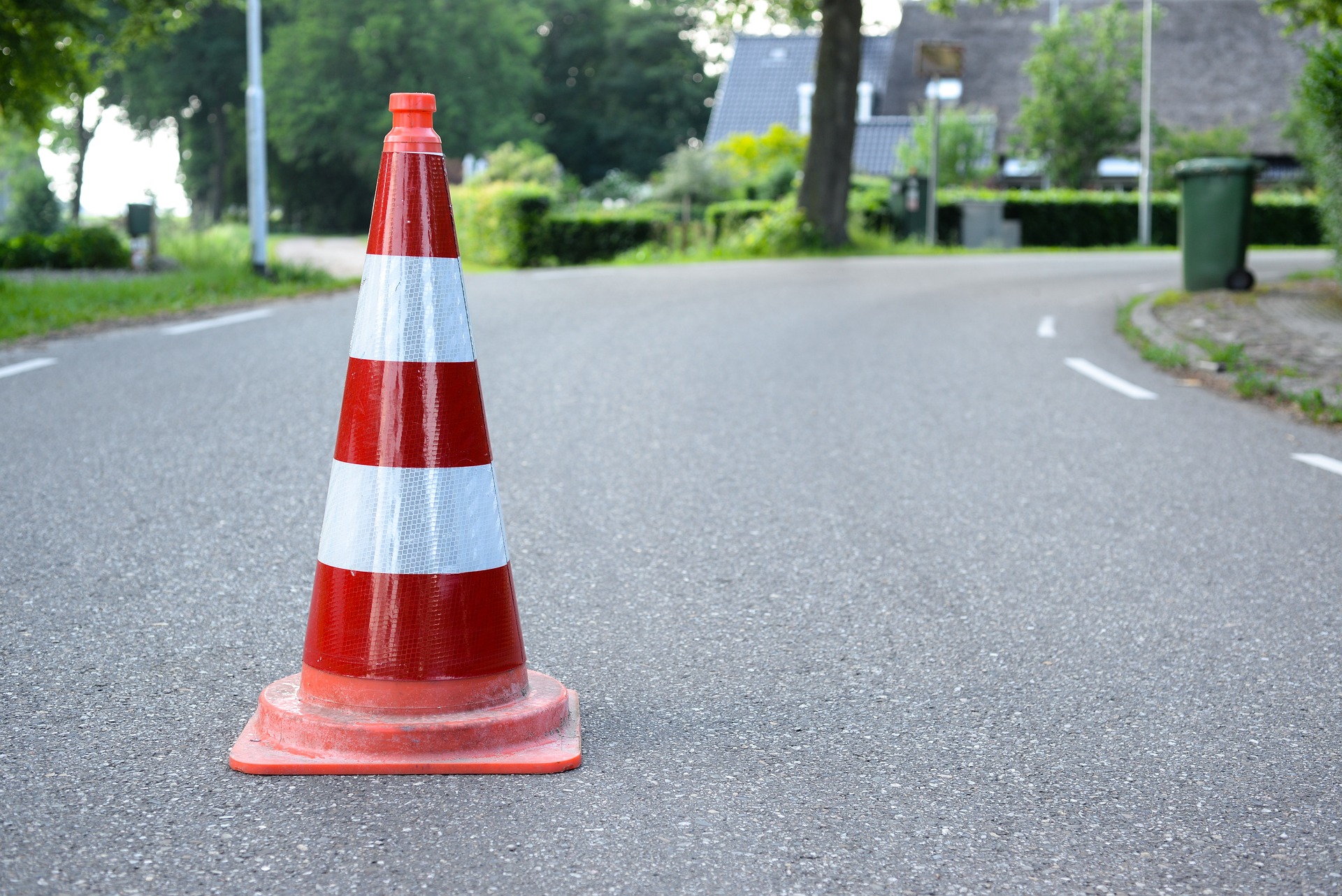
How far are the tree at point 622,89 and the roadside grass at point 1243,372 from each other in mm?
62197

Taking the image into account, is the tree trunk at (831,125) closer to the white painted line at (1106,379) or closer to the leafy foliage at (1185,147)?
the white painted line at (1106,379)

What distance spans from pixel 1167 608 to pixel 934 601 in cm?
65

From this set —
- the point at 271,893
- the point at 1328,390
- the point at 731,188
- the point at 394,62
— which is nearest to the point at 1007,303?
the point at 1328,390

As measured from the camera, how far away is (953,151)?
Answer: 4156 centimetres

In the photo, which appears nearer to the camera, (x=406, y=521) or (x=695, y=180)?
(x=406, y=521)

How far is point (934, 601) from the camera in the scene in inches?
161

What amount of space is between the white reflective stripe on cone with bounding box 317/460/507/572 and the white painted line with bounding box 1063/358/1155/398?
5988 mm

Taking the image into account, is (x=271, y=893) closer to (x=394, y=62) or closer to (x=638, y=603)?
(x=638, y=603)

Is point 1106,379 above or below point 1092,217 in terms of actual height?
below

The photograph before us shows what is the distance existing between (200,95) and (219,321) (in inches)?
2136

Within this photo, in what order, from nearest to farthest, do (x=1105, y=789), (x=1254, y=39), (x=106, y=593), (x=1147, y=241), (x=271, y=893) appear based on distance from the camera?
(x=271, y=893)
(x=1105, y=789)
(x=106, y=593)
(x=1147, y=241)
(x=1254, y=39)

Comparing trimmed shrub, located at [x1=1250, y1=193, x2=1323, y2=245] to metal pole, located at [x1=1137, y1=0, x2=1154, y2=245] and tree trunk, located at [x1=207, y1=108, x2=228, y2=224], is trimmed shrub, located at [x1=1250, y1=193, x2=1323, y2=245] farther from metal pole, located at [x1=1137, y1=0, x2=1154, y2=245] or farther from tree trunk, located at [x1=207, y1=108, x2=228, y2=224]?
tree trunk, located at [x1=207, y1=108, x2=228, y2=224]

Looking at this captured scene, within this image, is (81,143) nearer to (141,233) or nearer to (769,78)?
(769,78)

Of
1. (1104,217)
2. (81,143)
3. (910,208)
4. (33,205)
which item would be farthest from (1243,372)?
(81,143)
